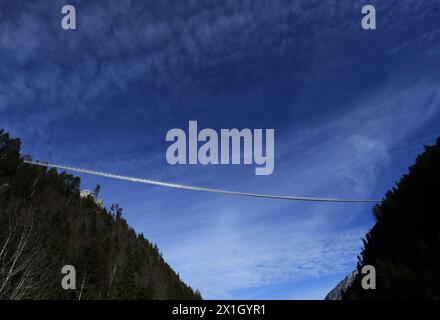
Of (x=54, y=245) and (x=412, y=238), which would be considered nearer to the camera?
(x=412, y=238)

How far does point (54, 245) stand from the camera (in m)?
58.0

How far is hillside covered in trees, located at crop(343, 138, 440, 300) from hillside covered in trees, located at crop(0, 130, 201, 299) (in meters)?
37.1

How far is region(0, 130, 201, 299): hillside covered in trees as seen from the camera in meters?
36.1

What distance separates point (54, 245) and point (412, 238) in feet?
167

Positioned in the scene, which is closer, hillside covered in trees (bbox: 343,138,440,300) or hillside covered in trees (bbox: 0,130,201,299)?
hillside covered in trees (bbox: 0,130,201,299)

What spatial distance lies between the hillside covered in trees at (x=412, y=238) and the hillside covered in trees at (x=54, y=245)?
1459 inches

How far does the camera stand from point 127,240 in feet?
350

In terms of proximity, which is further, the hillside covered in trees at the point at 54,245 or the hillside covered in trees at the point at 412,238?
the hillside covered in trees at the point at 412,238

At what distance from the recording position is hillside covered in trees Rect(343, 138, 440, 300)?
44.8m

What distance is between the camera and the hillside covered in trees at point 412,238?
4475 centimetres

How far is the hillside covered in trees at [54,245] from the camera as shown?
36125 mm

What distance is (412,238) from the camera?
56.1m
